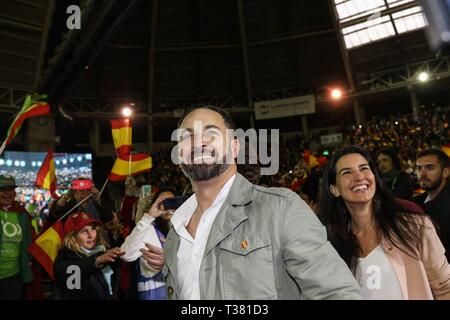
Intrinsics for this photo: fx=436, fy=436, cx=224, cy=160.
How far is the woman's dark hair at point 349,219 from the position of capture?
2.26 meters

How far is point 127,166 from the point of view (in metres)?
5.83

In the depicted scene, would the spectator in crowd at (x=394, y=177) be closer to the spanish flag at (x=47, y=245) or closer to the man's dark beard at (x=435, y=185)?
the man's dark beard at (x=435, y=185)

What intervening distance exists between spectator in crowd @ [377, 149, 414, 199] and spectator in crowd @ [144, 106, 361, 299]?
241 centimetres

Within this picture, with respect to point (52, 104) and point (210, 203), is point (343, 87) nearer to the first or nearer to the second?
point (52, 104)

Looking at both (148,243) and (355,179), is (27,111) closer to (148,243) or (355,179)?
(148,243)

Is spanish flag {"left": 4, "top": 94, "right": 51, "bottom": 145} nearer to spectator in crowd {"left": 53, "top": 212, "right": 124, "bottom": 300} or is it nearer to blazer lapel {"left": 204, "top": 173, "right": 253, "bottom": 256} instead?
spectator in crowd {"left": 53, "top": 212, "right": 124, "bottom": 300}

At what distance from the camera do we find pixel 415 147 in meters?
13.9

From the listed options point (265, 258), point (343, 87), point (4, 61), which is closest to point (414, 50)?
point (343, 87)

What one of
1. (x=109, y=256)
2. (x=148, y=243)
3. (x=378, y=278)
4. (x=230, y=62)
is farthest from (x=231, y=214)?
(x=230, y=62)

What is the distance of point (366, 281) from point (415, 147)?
12.9 metres

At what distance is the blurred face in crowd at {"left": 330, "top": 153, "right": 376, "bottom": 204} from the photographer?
2.43 metres

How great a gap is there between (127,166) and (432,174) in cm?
373

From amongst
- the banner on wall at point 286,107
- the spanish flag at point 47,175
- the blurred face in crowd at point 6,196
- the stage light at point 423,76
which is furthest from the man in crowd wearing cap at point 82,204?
the stage light at point 423,76

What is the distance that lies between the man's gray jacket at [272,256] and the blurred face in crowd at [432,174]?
8.29 ft
